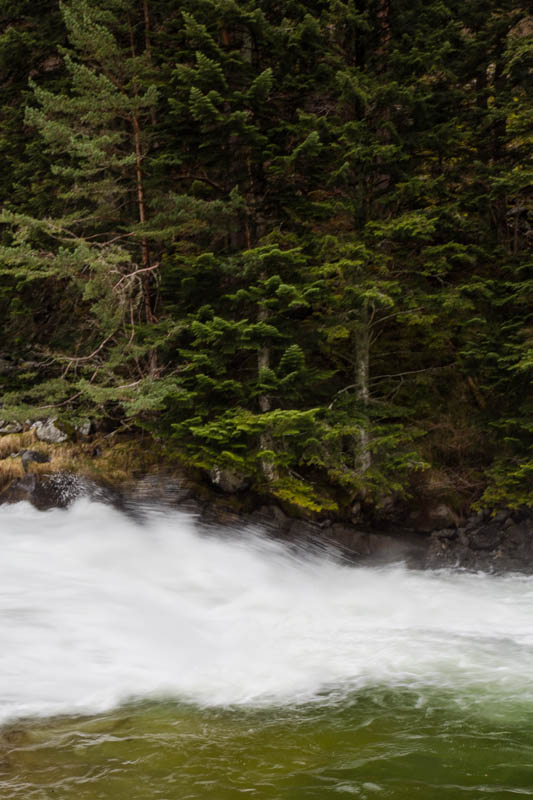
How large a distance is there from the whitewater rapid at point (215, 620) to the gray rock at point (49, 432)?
156 cm

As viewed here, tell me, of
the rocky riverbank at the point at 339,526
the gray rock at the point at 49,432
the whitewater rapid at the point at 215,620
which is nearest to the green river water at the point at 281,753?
the whitewater rapid at the point at 215,620

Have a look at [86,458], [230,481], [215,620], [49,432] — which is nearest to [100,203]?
[49,432]

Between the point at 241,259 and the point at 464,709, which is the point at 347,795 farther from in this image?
the point at 241,259

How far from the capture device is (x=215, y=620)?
7016 mm

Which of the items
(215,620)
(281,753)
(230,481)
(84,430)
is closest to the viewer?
(281,753)

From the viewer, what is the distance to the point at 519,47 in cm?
845

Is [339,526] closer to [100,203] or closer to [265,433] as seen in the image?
[265,433]

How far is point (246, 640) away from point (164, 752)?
98.3 inches

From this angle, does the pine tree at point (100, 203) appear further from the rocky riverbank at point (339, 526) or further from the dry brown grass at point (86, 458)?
the rocky riverbank at point (339, 526)

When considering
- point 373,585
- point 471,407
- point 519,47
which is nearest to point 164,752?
point 373,585

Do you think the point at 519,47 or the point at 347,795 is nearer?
the point at 347,795

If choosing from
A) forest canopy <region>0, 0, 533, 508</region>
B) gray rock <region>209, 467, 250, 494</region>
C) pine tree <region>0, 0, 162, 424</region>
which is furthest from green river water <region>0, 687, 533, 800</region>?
gray rock <region>209, 467, 250, 494</region>

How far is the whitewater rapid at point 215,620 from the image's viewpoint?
5238 millimetres

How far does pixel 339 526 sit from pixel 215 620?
3.26 m
